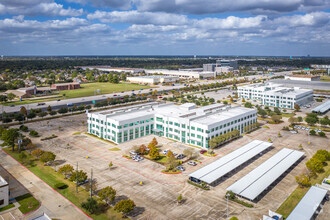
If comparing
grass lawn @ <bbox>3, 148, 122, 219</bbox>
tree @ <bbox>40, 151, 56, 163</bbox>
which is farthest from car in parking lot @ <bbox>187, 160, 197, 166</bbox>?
tree @ <bbox>40, 151, 56, 163</bbox>

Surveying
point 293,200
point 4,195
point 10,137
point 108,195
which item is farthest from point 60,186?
point 293,200

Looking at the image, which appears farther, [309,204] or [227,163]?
[227,163]

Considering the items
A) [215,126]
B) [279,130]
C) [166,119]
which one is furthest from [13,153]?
[279,130]

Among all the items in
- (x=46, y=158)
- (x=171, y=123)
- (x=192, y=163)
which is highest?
(x=171, y=123)

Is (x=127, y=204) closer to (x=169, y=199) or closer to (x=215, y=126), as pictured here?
(x=169, y=199)

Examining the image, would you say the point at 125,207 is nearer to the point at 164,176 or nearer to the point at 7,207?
the point at 164,176

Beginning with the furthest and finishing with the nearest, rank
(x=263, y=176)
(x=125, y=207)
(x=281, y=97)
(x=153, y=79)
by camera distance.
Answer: (x=153, y=79), (x=281, y=97), (x=263, y=176), (x=125, y=207)
